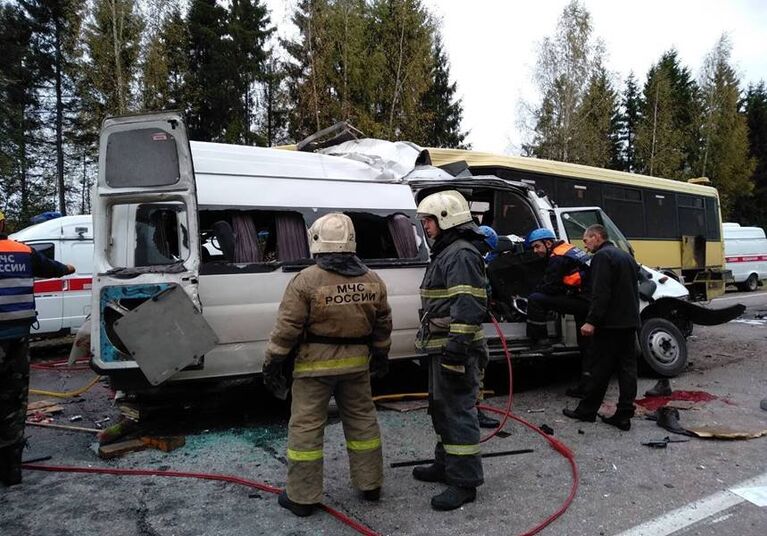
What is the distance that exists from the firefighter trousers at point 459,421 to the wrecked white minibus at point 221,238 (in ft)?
5.63

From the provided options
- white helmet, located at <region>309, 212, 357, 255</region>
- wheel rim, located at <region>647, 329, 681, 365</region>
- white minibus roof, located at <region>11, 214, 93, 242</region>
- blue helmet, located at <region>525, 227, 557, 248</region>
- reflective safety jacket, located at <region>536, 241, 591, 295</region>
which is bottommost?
wheel rim, located at <region>647, 329, 681, 365</region>

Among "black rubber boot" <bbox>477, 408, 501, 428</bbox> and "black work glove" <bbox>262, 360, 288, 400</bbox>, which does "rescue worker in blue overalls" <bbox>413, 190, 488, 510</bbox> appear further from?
"black rubber boot" <bbox>477, 408, 501, 428</bbox>

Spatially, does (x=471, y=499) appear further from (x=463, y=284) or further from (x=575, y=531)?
(x=463, y=284)

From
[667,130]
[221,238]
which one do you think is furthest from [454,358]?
[667,130]

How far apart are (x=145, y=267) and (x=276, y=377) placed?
1.64m

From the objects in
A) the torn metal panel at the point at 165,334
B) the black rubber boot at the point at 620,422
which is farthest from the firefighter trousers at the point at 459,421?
the black rubber boot at the point at 620,422

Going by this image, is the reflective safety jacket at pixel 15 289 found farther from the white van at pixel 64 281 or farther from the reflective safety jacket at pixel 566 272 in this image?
the white van at pixel 64 281

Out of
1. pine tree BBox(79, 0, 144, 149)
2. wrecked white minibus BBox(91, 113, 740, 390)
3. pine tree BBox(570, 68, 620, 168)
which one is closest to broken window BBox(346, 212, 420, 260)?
wrecked white minibus BBox(91, 113, 740, 390)

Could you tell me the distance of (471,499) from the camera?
355 cm

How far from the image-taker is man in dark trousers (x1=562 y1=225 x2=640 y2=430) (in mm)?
5055

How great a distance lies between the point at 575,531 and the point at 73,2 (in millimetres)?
23324

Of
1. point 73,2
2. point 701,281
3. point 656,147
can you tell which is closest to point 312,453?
point 701,281

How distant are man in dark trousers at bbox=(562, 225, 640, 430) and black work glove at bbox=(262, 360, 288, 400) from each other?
116 inches

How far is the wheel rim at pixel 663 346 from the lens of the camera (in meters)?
6.68
